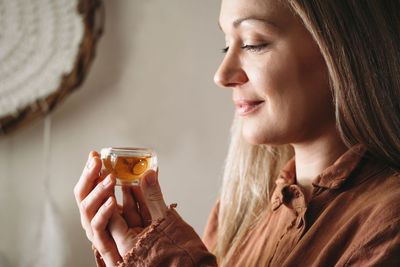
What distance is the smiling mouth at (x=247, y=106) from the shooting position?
852 millimetres

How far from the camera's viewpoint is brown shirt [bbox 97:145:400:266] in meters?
0.68

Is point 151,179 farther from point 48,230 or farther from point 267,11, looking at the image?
point 48,230

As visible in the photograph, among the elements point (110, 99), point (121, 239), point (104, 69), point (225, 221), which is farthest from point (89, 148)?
point (121, 239)

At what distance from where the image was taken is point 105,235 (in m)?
0.81

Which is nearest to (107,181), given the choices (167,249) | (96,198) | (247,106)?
(96,198)

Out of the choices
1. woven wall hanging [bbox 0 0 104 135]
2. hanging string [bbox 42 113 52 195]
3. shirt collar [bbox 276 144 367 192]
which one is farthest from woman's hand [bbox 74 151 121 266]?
hanging string [bbox 42 113 52 195]

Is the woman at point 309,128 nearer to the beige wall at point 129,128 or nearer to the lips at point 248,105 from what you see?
the lips at point 248,105

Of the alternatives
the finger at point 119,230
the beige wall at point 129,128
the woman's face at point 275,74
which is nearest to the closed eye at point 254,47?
the woman's face at point 275,74

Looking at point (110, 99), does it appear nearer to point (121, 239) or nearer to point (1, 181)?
point (1, 181)

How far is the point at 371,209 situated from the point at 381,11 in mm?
417

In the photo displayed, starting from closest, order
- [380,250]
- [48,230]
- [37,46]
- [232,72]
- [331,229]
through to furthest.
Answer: [380,250] < [331,229] < [232,72] < [37,46] < [48,230]

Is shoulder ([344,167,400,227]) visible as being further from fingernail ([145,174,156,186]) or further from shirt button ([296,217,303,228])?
fingernail ([145,174,156,186])

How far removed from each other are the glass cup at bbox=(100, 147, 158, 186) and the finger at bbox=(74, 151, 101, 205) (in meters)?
0.02

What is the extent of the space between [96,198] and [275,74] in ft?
1.54
